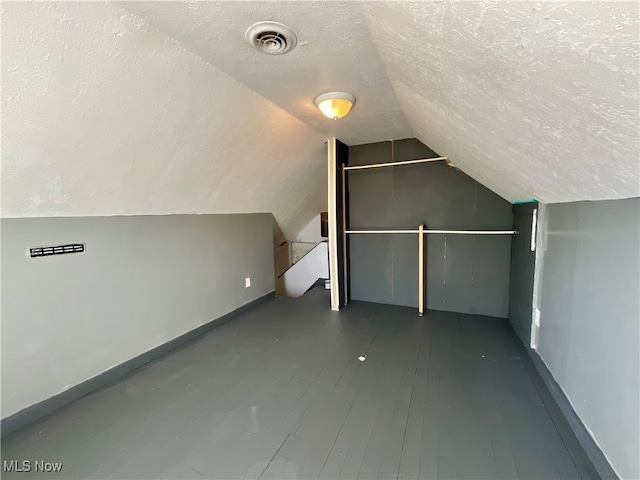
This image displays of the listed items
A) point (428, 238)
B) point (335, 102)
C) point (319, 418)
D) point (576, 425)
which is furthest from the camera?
point (428, 238)

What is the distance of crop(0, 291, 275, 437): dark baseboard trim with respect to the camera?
1.59 metres

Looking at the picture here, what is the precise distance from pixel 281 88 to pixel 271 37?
61cm

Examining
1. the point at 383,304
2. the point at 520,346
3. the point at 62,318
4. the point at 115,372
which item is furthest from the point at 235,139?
the point at 520,346

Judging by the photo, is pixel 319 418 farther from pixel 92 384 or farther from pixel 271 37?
pixel 271 37

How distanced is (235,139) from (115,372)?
195 cm

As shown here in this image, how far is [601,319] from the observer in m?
1.31

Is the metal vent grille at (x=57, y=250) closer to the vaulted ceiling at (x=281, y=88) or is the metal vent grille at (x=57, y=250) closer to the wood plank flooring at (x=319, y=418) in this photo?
the vaulted ceiling at (x=281, y=88)

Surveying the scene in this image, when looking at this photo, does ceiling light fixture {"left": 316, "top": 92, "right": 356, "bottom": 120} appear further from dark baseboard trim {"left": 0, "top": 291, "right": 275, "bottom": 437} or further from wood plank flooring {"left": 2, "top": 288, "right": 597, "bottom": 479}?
dark baseboard trim {"left": 0, "top": 291, "right": 275, "bottom": 437}

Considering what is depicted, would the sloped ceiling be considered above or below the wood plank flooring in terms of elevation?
above

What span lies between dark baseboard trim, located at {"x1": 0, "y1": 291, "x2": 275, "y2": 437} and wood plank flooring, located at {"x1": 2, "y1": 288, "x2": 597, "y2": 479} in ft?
0.19

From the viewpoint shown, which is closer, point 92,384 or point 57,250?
point 57,250

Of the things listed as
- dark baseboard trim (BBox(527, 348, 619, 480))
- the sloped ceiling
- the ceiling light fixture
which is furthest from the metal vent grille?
dark baseboard trim (BBox(527, 348, 619, 480))

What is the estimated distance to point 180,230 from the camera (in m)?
2.61

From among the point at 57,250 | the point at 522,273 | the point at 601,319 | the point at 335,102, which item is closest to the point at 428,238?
the point at 522,273
